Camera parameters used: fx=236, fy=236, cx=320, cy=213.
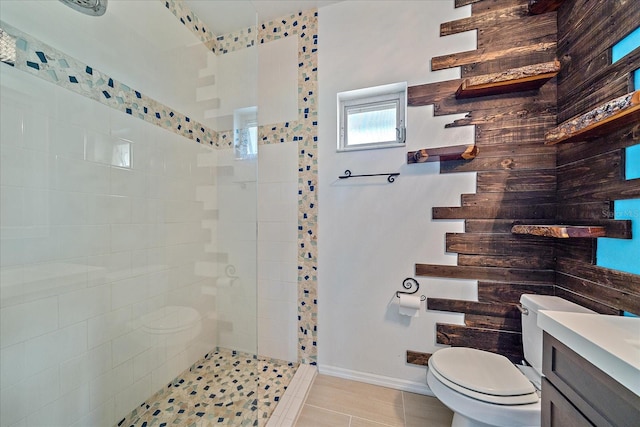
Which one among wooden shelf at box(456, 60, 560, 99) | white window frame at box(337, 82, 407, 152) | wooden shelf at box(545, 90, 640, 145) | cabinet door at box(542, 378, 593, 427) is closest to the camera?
cabinet door at box(542, 378, 593, 427)

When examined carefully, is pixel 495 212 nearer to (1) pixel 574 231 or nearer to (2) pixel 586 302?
(1) pixel 574 231

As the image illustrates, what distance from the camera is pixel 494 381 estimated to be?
3.68 feet

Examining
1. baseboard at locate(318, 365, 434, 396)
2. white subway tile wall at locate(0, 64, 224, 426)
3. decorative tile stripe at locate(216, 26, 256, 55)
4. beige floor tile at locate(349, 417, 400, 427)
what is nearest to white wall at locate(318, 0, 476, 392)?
baseboard at locate(318, 365, 434, 396)

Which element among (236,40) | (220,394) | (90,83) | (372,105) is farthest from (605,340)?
(236,40)

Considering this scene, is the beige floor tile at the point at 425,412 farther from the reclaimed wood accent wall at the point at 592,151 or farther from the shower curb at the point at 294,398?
the reclaimed wood accent wall at the point at 592,151

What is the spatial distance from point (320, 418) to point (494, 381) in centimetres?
97

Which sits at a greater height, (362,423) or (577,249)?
(577,249)

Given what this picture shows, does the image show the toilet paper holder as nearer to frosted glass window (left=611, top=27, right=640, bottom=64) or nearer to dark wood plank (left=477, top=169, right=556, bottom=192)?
dark wood plank (left=477, top=169, right=556, bottom=192)

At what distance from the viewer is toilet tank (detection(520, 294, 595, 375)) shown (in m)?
1.20

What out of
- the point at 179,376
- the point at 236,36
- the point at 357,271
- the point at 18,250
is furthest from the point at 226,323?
the point at 236,36

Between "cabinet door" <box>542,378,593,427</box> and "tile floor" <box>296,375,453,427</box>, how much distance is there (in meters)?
0.76

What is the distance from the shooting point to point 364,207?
1738 millimetres

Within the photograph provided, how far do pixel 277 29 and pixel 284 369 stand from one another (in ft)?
8.95

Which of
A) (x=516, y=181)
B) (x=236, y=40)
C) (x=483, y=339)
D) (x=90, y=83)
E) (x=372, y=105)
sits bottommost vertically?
(x=483, y=339)
